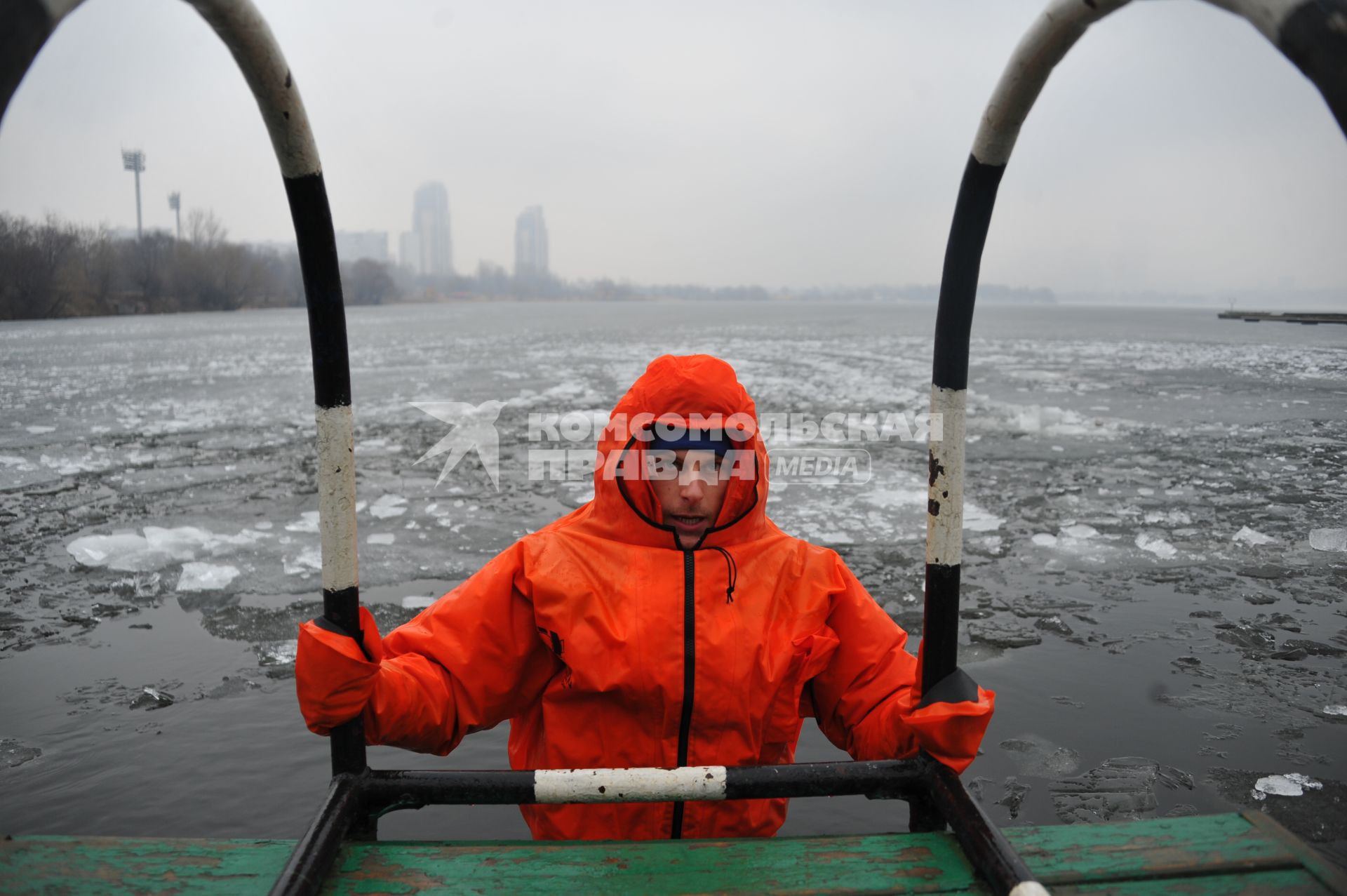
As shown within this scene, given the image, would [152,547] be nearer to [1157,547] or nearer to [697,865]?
[697,865]

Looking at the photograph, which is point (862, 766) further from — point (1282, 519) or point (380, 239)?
point (380, 239)

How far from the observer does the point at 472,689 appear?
1.76 meters

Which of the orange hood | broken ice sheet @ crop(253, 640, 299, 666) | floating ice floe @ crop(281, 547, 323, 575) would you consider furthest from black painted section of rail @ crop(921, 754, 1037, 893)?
floating ice floe @ crop(281, 547, 323, 575)

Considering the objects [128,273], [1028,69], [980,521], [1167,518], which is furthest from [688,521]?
[128,273]

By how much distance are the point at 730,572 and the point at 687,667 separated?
8.5 inches

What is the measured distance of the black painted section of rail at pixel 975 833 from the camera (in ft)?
4.35

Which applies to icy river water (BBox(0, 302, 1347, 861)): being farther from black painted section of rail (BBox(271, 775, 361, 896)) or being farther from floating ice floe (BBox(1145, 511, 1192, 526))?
black painted section of rail (BBox(271, 775, 361, 896))

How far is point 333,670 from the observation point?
1.47 meters

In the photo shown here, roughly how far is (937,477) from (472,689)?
102 centimetres

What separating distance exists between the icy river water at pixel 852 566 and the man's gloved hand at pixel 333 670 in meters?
1.73

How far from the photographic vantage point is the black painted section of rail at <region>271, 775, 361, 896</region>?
1.29m

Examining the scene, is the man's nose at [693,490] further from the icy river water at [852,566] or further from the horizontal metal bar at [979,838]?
the icy river water at [852,566]

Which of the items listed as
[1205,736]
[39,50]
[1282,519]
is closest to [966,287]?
[39,50]

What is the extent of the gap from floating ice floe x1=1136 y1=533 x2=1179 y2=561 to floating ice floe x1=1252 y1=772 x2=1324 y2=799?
245cm
